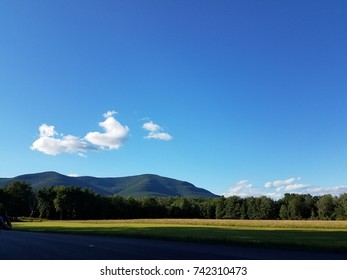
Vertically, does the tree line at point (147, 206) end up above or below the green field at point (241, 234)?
above

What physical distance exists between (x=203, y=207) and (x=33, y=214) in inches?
2404

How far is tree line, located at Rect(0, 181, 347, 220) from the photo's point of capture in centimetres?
12462

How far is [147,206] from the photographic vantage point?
13688 cm

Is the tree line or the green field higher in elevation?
the tree line

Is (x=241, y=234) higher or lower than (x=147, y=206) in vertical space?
lower

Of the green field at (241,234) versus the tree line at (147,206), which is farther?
the tree line at (147,206)

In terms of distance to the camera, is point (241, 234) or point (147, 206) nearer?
point (241, 234)

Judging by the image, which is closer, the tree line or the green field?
the green field

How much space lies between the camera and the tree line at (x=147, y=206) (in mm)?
124625
